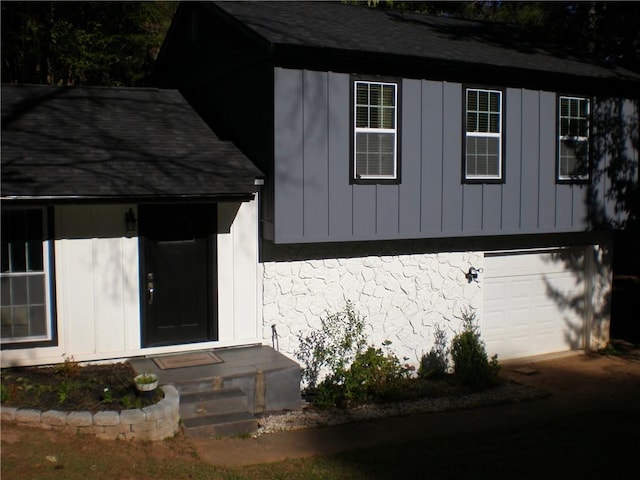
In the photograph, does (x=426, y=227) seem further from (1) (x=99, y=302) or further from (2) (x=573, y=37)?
(2) (x=573, y=37)

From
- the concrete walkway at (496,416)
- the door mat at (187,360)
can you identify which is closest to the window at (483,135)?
the concrete walkway at (496,416)

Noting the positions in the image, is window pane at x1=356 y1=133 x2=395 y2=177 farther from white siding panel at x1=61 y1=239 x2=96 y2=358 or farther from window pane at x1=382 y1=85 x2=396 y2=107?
white siding panel at x1=61 y1=239 x2=96 y2=358

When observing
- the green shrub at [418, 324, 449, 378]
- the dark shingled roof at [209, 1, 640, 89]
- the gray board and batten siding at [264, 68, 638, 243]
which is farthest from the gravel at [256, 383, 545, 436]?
the dark shingled roof at [209, 1, 640, 89]

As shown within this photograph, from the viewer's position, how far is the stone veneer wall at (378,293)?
1093cm

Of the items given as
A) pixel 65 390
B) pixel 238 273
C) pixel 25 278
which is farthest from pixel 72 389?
pixel 238 273

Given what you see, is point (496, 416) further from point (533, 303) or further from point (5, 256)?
point (5, 256)

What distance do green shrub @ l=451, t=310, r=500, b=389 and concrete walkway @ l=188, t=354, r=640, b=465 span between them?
826 millimetres

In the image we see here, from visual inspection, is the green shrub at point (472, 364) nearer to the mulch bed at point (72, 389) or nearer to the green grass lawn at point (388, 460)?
the green grass lawn at point (388, 460)

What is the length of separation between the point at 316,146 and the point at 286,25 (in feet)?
7.14

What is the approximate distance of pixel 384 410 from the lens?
33.4 feet

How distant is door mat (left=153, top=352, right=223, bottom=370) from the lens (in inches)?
388

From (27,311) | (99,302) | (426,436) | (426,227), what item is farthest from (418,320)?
(27,311)

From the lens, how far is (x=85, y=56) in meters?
18.2

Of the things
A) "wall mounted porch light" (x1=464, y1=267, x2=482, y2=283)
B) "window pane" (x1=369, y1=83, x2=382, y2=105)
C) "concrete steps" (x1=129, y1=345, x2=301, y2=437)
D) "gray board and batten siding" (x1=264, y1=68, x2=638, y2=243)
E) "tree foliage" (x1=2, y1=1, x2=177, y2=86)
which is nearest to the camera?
"concrete steps" (x1=129, y1=345, x2=301, y2=437)
